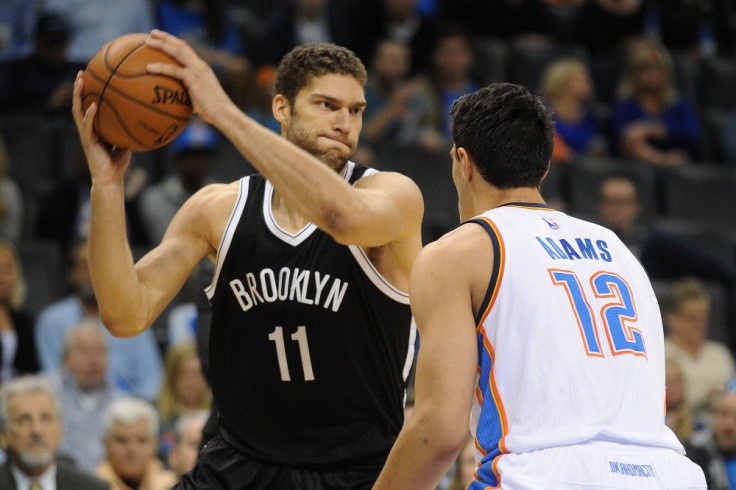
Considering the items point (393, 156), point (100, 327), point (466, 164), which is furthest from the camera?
point (393, 156)

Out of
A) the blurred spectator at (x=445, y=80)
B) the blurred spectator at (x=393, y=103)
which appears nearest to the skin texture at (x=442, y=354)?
the blurred spectator at (x=393, y=103)

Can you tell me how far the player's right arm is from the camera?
4.27m

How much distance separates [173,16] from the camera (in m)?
11.6

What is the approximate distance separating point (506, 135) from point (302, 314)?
103 centimetres

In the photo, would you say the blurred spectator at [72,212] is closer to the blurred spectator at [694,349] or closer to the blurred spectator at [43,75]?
the blurred spectator at [43,75]

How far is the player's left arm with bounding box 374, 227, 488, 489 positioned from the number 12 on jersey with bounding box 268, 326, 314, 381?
796 mm

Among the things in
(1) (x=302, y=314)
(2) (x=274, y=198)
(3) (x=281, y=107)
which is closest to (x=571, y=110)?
(3) (x=281, y=107)

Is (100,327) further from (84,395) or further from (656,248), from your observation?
(656,248)

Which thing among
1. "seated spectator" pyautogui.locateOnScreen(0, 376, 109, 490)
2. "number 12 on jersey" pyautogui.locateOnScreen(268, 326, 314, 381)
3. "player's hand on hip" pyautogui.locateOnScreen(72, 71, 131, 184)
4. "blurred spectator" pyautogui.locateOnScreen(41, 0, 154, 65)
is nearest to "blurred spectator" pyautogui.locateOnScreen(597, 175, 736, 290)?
"blurred spectator" pyautogui.locateOnScreen(41, 0, 154, 65)

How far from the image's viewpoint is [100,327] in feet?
28.7

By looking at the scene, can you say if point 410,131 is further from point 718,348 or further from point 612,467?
point 612,467

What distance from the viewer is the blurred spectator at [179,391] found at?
830 cm

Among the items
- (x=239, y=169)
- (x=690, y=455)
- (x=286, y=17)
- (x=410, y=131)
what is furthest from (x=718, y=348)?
(x=286, y=17)

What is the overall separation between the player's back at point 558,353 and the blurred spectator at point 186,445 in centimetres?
367
